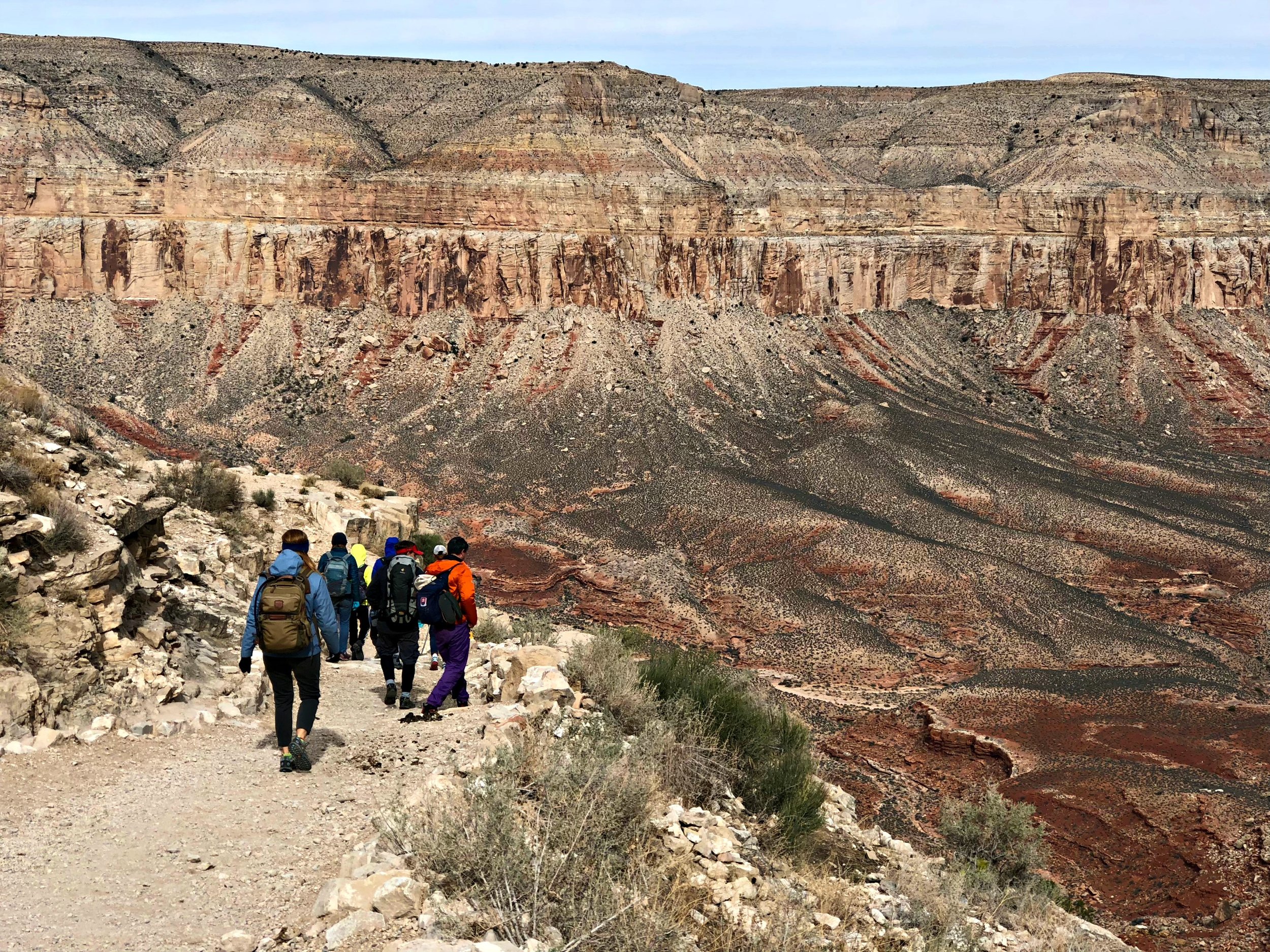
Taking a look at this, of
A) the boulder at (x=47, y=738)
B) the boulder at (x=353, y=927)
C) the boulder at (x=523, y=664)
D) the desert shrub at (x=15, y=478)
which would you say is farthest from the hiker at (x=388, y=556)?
the boulder at (x=353, y=927)

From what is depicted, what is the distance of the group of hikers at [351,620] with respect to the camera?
34.7ft

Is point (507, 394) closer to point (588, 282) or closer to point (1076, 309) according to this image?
point (588, 282)

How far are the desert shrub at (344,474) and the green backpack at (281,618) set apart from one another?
910 inches

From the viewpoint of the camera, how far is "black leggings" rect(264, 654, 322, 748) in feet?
34.8

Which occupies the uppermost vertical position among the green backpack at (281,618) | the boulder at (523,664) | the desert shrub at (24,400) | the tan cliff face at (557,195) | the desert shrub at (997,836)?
the tan cliff face at (557,195)

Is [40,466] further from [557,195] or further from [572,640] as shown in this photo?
[557,195]

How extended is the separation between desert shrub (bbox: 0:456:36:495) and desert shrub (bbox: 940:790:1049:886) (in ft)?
42.9

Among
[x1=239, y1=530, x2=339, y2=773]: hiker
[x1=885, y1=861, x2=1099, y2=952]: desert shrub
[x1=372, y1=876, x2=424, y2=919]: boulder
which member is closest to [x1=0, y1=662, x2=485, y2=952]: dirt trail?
[x1=239, y1=530, x2=339, y2=773]: hiker

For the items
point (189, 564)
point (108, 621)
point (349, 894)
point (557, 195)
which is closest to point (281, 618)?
point (108, 621)

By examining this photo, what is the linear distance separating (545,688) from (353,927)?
15.8ft

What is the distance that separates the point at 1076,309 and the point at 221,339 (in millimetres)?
44494

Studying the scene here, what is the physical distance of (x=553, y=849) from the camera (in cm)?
908

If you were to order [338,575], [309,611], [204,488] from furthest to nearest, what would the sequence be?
[204,488]
[338,575]
[309,611]

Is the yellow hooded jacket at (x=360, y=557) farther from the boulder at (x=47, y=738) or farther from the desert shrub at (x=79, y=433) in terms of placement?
the boulder at (x=47, y=738)
